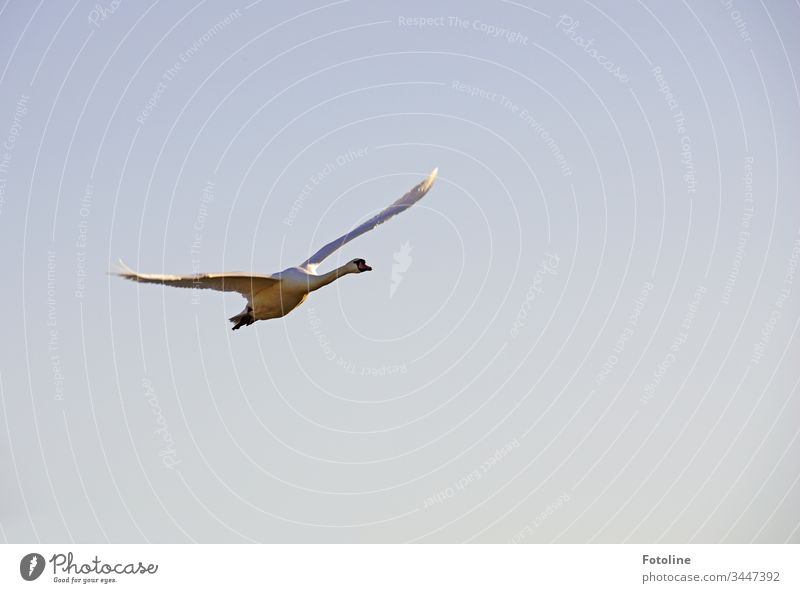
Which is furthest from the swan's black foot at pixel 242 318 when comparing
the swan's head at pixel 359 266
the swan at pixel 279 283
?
the swan's head at pixel 359 266

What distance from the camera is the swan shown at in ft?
105

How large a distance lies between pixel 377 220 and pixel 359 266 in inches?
43.5

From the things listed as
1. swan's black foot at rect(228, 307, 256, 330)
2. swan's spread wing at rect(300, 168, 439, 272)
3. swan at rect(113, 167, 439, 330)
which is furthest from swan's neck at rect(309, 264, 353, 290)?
swan's black foot at rect(228, 307, 256, 330)

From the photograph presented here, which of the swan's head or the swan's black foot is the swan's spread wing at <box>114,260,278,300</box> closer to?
the swan's black foot

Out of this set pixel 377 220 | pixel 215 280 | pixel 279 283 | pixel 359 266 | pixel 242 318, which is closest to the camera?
pixel 215 280

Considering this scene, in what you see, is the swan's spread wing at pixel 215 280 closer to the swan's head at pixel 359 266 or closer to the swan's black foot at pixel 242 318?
the swan's black foot at pixel 242 318

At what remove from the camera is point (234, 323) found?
1328 inches

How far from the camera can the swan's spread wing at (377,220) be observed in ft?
114

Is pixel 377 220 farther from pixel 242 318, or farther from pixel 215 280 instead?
pixel 215 280

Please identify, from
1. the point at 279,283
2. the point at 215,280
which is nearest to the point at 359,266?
the point at 279,283

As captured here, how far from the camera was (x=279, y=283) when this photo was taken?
33.2 metres

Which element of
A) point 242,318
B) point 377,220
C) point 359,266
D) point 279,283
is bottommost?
point 242,318
